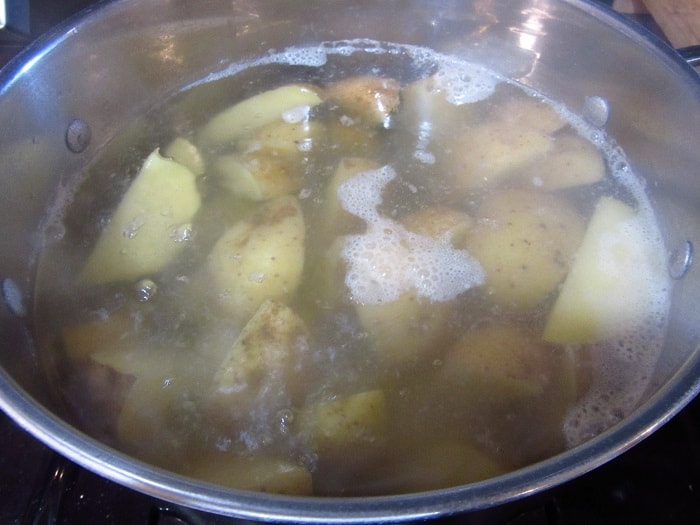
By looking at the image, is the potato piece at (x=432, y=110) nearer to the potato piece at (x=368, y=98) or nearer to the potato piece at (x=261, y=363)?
the potato piece at (x=368, y=98)

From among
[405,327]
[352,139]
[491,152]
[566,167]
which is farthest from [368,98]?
[405,327]

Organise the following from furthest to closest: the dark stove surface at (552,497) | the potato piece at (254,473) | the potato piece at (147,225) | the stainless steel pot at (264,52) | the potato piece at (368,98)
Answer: the potato piece at (368,98)
the potato piece at (147,225)
the dark stove surface at (552,497)
the potato piece at (254,473)
the stainless steel pot at (264,52)

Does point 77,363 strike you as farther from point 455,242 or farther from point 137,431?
point 455,242

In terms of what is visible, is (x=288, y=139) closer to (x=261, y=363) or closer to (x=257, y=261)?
(x=257, y=261)

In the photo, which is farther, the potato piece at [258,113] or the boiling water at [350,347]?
the potato piece at [258,113]

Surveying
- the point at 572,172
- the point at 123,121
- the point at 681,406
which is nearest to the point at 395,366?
the point at 681,406

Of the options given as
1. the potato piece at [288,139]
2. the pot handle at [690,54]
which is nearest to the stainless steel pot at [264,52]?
the pot handle at [690,54]
